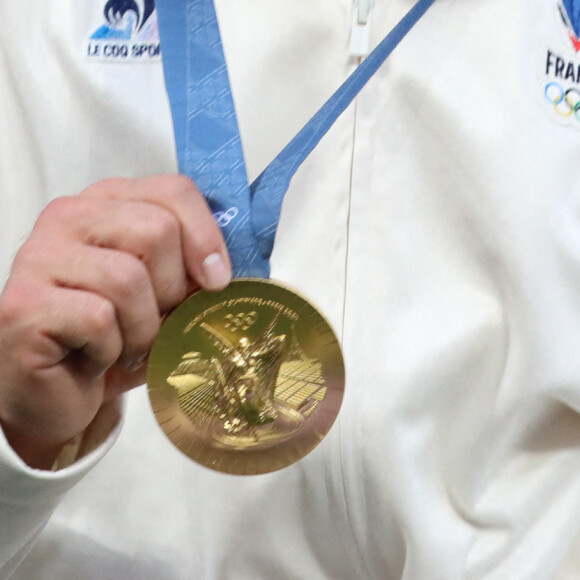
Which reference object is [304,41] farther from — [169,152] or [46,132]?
[46,132]

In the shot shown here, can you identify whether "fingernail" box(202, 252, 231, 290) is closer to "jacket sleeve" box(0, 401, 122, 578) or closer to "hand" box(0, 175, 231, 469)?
"hand" box(0, 175, 231, 469)

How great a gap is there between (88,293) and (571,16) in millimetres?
598

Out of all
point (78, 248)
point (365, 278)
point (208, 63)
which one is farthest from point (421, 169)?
point (78, 248)

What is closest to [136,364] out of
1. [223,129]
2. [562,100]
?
[223,129]

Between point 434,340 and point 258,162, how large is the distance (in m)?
0.28

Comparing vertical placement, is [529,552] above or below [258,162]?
below

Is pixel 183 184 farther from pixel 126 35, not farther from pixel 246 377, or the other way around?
pixel 126 35

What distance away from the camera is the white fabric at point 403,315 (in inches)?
26.9

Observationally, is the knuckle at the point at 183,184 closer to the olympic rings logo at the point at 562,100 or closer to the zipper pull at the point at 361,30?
the zipper pull at the point at 361,30

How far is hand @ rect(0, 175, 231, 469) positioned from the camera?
48cm

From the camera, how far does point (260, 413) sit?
542mm

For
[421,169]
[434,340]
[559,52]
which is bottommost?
[434,340]

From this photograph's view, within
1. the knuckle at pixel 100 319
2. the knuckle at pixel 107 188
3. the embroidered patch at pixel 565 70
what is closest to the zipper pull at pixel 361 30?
the embroidered patch at pixel 565 70

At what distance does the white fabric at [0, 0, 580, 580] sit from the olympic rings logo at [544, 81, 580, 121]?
0.04 ft
